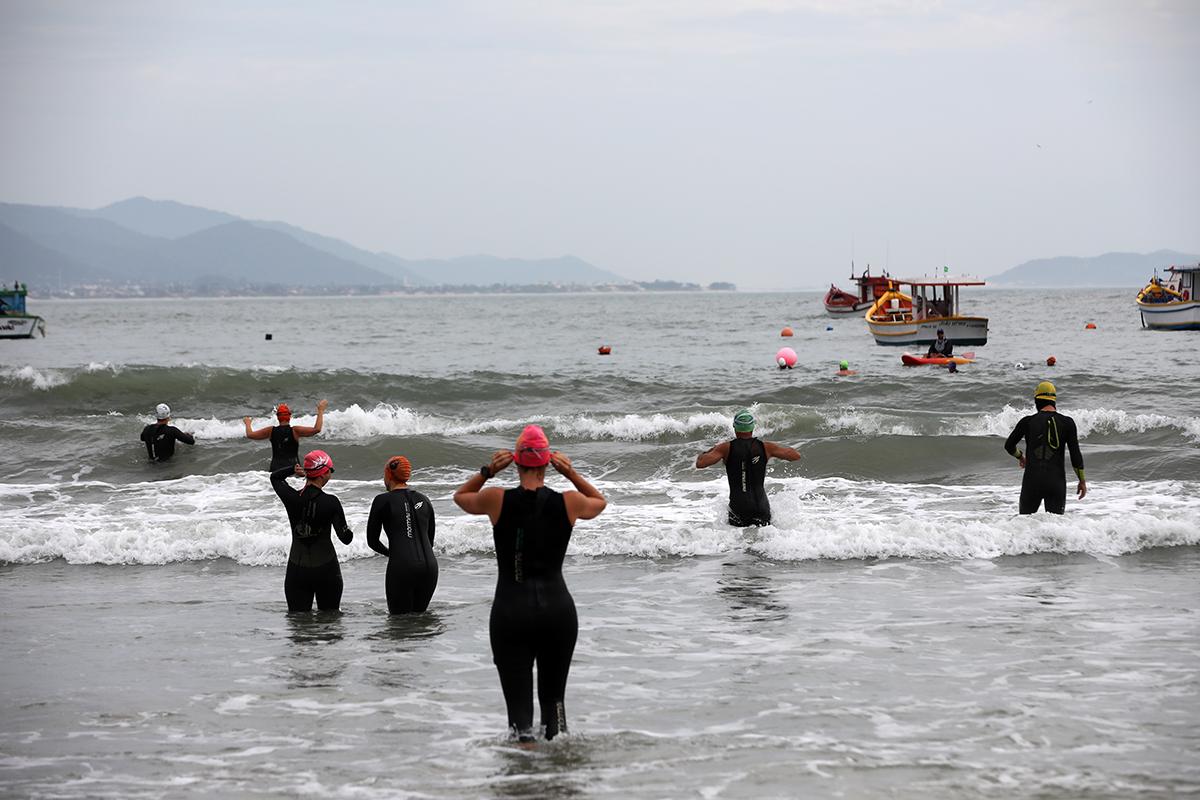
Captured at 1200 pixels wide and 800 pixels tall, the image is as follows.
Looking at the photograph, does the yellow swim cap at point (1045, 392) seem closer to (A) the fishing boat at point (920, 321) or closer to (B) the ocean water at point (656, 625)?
(B) the ocean water at point (656, 625)

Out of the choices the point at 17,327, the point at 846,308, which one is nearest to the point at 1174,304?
the point at 846,308

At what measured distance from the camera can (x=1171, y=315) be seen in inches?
2255

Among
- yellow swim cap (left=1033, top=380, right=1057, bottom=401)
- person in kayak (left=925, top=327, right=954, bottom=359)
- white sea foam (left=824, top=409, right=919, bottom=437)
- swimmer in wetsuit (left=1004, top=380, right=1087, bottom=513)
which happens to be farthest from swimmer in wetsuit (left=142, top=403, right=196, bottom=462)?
person in kayak (left=925, top=327, right=954, bottom=359)

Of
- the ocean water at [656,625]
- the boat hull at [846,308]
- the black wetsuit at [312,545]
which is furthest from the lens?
the boat hull at [846,308]

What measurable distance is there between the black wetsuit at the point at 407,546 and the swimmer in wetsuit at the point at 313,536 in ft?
1.15

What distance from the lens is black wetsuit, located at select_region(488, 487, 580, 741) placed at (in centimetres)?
639

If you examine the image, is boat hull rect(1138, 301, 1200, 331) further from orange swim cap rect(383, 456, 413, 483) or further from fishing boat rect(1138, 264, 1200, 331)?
orange swim cap rect(383, 456, 413, 483)

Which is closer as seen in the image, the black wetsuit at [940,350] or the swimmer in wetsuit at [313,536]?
the swimmer in wetsuit at [313,536]

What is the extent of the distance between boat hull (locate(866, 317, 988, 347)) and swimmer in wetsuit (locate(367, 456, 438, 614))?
41369 mm

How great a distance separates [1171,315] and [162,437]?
167 feet

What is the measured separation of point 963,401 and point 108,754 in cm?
2501

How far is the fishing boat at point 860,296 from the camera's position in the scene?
80.2 metres

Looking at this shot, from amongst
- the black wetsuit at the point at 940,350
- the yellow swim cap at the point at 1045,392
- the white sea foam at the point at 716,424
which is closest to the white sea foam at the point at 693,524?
the yellow swim cap at the point at 1045,392

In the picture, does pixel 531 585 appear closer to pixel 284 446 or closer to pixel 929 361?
pixel 284 446
